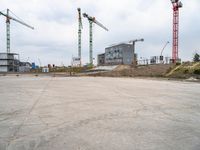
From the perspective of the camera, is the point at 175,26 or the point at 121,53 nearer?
the point at 175,26

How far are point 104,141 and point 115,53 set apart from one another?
111 meters

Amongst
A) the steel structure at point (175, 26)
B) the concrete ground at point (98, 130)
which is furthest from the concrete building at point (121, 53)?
the concrete ground at point (98, 130)

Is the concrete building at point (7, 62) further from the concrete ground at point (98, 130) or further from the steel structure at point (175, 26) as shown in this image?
the concrete ground at point (98, 130)

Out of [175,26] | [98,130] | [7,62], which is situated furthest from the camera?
[7,62]

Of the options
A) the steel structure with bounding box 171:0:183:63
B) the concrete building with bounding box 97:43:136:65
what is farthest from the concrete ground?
the concrete building with bounding box 97:43:136:65

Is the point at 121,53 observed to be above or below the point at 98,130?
above

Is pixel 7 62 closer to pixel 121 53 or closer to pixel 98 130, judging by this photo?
pixel 121 53

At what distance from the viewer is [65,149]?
470 centimetres

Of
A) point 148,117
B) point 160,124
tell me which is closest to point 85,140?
point 160,124

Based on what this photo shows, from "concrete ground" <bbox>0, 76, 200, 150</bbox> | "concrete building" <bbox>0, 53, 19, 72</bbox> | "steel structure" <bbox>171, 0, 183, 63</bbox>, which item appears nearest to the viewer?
"concrete ground" <bbox>0, 76, 200, 150</bbox>

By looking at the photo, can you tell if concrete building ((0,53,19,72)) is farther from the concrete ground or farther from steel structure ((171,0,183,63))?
the concrete ground

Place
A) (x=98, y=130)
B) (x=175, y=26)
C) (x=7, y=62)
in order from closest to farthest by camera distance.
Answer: (x=98, y=130) < (x=175, y=26) < (x=7, y=62)

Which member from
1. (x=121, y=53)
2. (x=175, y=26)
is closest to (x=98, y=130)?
(x=175, y=26)

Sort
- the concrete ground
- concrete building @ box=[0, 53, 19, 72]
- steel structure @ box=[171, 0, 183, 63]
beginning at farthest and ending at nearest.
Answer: concrete building @ box=[0, 53, 19, 72], steel structure @ box=[171, 0, 183, 63], the concrete ground
